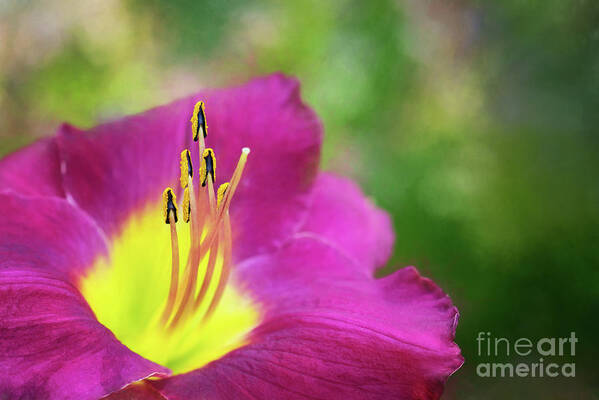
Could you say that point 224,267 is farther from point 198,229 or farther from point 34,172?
point 34,172

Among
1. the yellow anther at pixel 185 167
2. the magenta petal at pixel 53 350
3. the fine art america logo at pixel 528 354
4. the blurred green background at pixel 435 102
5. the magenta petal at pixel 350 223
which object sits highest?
the blurred green background at pixel 435 102

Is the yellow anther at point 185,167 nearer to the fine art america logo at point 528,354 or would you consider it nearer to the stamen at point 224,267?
the stamen at point 224,267

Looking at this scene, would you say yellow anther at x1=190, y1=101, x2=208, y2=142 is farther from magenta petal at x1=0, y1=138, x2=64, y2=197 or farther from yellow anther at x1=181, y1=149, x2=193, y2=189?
magenta petal at x1=0, y1=138, x2=64, y2=197

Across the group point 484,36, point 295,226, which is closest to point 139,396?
point 295,226

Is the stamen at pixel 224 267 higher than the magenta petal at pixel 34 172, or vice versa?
the magenta petal at pixel 34 172

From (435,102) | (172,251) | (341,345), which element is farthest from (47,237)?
(435,102)

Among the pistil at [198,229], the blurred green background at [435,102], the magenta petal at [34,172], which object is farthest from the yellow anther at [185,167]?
the blurred green background at [435,102]

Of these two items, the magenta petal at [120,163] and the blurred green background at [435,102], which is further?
the blurred green background at [435,102]

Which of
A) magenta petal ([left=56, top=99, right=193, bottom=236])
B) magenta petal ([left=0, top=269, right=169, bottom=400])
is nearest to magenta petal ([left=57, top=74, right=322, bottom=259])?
magenta petal ([left=56, top=99, right=193, bottom=236])
